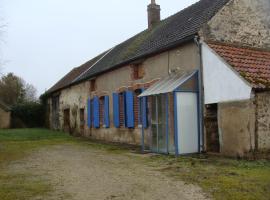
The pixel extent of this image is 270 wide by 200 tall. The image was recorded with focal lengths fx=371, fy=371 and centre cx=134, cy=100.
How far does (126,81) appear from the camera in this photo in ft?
57.2

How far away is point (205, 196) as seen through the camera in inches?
254

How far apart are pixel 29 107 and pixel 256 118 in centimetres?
2814

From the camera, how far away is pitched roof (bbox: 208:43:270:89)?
434 inches

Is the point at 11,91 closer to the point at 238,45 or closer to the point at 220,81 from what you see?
the point at 238,45

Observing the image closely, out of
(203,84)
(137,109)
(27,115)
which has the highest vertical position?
(203,84)

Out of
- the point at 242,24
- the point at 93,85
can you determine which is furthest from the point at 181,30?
the point at 93,85

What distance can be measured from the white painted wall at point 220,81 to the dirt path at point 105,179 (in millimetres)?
3350

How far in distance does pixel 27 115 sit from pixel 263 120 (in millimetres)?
28170

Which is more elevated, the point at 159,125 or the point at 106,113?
the point at 106,113

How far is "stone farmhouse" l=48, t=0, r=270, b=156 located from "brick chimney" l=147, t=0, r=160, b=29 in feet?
12.5

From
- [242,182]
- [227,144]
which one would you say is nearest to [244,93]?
[227,144]

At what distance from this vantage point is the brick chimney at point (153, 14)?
861 inches

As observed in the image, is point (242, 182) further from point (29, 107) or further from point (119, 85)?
point (29, 107)

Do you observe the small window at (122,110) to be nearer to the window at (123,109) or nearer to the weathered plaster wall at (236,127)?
the window at (123,109)
